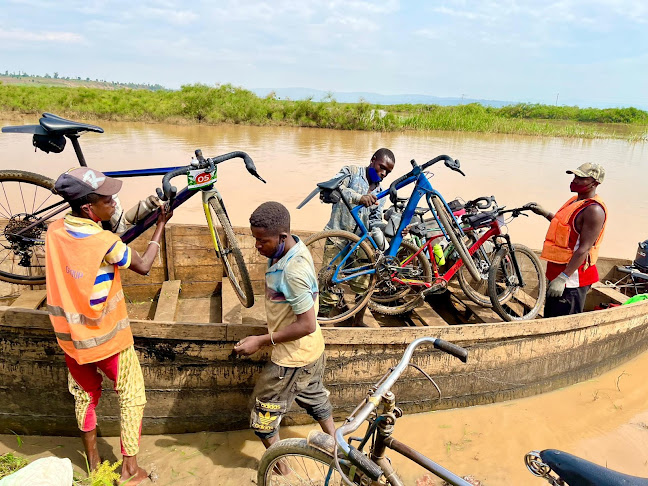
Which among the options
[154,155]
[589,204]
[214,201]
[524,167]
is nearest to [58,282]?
[214,201]

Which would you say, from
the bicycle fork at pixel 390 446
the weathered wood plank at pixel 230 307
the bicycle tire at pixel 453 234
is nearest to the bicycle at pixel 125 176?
the weathered wood plank at pixel 230 307

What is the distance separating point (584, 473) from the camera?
1308 millimetres

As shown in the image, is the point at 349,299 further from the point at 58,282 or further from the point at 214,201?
the point at 58,282

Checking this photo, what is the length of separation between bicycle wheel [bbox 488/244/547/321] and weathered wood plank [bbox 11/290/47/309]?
368 cm

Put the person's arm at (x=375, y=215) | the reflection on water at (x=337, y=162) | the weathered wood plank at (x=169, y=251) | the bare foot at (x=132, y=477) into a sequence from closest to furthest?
the bare foot at (x=132, y=477) < the person's arm at (x=375, y=215) < the weathered wood plank at (x=169, y=251) < the reflection on water at (x=337, y=162)

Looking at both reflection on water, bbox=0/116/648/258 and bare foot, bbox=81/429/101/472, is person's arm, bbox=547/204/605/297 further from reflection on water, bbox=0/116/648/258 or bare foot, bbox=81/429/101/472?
reflection on water, bbox=0/116/648/258

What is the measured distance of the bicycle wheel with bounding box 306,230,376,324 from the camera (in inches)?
136

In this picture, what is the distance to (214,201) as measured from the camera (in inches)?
119

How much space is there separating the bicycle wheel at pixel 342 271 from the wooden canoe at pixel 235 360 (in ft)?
2.07

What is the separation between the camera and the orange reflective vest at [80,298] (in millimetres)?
1923

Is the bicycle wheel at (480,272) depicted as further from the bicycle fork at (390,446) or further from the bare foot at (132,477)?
the bare foot at (132,477)

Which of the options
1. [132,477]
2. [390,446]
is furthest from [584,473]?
[132,477]

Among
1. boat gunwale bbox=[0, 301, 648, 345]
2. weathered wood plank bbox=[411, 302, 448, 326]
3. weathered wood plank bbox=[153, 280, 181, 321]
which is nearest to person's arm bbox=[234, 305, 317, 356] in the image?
boat gunwale bbox=[0, 301, 648, 345]

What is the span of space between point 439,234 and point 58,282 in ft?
10.1
